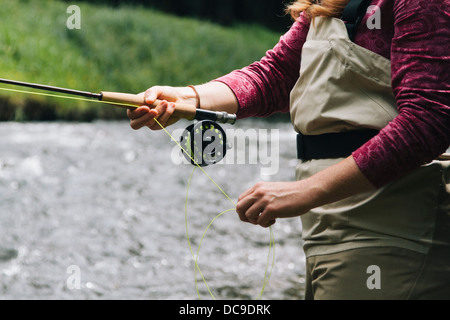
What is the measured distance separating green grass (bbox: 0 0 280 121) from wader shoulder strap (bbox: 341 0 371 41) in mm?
7304

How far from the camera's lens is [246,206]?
54.7 inches

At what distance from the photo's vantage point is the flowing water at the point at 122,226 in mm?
4246

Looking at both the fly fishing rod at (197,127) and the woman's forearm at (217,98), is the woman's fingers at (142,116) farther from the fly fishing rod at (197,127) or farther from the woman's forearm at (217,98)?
the woman's forearm at (217,98)

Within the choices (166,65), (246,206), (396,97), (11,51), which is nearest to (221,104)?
(246,206)

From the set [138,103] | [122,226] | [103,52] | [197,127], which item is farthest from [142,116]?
[103,52]

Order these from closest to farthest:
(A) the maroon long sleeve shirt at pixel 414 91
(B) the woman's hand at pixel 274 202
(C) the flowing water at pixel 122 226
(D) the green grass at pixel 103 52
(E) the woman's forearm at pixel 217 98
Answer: (A) the maroon long sleeve shirt at pixel 414 91
(B) the woman's hand at pixel 274 202
(E) the woman's forearm at pixel 217 98
(C) the flowing water at pixel 122 226
(D) the green grass at pixel 103 52

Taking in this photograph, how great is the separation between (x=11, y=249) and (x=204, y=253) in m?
1.37

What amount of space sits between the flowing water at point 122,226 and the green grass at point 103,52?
1.31 meters

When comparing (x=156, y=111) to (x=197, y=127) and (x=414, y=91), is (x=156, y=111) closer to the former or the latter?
(x=197, y=127)

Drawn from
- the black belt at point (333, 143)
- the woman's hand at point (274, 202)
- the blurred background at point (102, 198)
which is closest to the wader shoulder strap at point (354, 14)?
the black belt at point (333, 143)

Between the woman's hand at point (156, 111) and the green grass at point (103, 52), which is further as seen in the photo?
the green grass at point (103, 52)

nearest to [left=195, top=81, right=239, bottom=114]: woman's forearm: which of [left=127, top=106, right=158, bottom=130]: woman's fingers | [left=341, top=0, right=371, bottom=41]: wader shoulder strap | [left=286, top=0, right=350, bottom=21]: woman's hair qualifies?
[left=127, top=106, right=158, bottom=130]: woman's fingers
